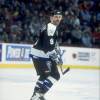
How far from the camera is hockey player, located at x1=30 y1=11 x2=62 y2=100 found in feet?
20.6

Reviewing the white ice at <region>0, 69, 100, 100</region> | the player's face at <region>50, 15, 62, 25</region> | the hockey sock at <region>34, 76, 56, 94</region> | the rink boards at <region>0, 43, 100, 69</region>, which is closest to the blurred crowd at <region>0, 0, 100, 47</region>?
the rink boards at <region>0, 43, 100, 69</region>

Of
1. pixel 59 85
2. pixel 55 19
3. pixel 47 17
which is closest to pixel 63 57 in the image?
pixel 47 17

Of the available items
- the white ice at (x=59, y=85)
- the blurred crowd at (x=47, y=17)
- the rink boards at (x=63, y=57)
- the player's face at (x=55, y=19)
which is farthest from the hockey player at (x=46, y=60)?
the blurred crowd at (x=47, y=17)

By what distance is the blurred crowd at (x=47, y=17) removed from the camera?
29.8 ft

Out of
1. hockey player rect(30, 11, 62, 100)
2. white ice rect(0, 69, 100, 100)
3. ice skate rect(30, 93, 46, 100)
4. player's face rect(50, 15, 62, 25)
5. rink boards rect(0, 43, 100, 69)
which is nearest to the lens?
ice skate rect(30, 93, 46, 100)

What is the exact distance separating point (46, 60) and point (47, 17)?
2.31 m

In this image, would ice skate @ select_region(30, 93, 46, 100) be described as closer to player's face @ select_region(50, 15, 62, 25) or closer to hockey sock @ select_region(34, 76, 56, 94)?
hockey sock @ select_region(34, 76, 56, 94)

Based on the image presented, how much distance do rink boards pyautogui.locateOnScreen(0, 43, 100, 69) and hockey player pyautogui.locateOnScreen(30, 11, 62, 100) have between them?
1.67 m

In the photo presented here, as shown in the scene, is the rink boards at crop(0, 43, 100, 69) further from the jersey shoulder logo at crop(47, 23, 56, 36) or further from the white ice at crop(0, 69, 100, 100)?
the jersey shoulder logo at crop(47, 23, 56, 36)

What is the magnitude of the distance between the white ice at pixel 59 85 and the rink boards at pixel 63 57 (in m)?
0.18

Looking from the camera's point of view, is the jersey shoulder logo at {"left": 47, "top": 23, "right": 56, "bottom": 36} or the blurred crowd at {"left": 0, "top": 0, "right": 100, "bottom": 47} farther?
the blurred crowd at {"left": 0, "top": 0, "right": 100, "bottom": 47}

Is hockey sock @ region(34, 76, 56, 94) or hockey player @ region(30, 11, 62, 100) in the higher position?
hockey player @ region(30, 11, 62, 100)

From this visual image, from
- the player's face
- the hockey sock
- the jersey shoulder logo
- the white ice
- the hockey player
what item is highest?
the player's face

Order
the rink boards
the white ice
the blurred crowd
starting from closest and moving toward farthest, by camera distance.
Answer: the white ice → the rink boards → the blurred crowd
